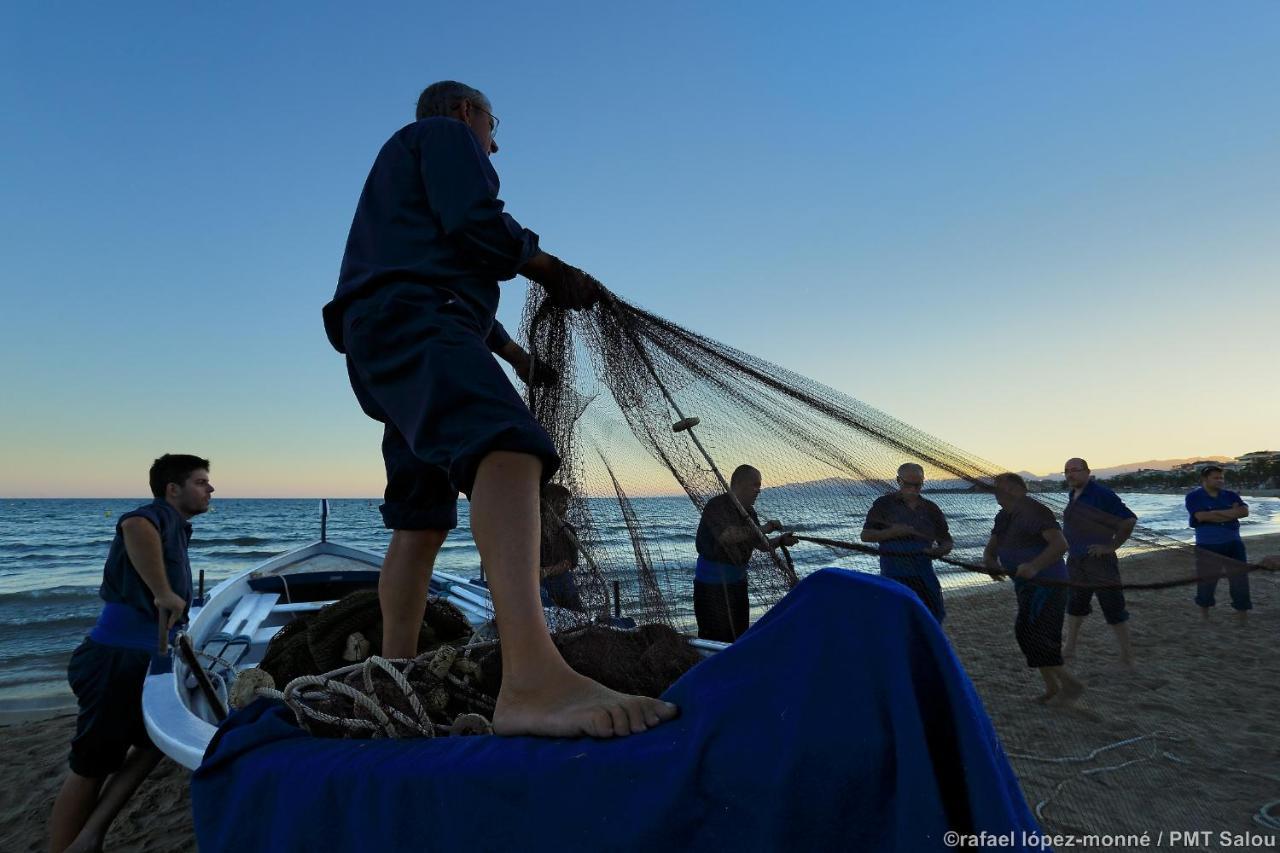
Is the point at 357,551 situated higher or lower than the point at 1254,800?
higher

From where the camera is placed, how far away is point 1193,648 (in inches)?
296

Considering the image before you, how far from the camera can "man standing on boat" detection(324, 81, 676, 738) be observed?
145 cm

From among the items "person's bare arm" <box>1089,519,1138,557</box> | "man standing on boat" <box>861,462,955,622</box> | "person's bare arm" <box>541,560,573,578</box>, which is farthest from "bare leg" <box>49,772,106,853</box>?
"person's bare arm" <box>1089,519,1138,557</box>

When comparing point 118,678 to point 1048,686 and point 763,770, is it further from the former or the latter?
point 1048,686

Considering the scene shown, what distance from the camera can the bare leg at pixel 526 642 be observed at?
1.25 meters

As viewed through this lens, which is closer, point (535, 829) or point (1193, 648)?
point (535, 829)

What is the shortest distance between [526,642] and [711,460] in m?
1.05

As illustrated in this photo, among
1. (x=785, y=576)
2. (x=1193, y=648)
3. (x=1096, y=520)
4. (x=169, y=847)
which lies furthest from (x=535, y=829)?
(x=1193, y=648)

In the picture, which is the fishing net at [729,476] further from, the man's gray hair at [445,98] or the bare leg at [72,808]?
the bare leg at [72,808]

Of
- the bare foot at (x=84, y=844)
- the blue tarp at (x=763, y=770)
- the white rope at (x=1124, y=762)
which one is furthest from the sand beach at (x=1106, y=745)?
the blue tarp at (x=763, y=770)

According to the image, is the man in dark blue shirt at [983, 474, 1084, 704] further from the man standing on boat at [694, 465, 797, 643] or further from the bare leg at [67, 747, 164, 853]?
the bare leg at [67, 747, 164, 853]

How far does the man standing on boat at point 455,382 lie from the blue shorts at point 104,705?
2452mm

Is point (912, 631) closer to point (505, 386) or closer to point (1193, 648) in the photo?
point (505, 386)

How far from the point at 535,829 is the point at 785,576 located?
1319 millimetres
